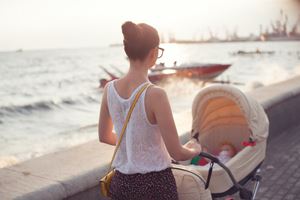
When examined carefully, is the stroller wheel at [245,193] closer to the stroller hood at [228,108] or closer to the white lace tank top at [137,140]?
the stroller hood at [228,108]

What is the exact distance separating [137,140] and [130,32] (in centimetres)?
60

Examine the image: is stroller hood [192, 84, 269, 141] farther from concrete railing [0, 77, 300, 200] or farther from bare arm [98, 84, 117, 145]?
bare arm [98, 84, 117, 145]

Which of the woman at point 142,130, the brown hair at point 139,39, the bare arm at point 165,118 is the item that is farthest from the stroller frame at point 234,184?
the brown hair at point 139,39

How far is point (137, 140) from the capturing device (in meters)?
2.58

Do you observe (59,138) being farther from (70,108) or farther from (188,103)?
(70,108)

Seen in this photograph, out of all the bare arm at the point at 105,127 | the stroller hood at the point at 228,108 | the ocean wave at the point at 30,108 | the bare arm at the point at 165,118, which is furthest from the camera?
the ocean wave at the point at 30,108

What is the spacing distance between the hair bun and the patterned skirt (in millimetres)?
758

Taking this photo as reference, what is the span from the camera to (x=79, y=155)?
4465 millimetres

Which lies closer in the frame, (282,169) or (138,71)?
(138,71)

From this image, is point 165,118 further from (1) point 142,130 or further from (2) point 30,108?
(2) point 30,108

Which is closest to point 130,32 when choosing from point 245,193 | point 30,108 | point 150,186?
point 150,186

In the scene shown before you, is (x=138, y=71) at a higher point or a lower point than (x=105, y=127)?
higher

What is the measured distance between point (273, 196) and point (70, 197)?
238cm

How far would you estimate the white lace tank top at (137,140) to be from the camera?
254cm
